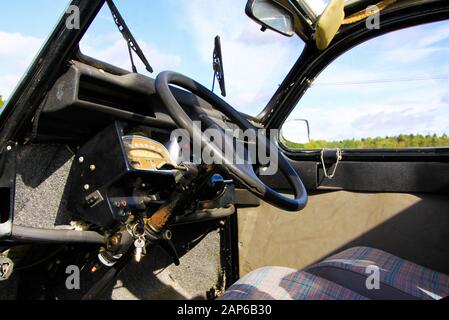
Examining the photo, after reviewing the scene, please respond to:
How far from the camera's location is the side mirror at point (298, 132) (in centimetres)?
237

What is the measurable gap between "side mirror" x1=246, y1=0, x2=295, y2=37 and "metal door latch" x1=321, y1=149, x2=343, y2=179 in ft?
2.49

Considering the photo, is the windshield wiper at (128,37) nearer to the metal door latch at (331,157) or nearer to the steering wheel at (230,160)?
the steering wheel at (230,160)

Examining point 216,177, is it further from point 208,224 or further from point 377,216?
point 377,216

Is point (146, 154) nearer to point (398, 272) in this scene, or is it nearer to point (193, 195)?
point (193, 195)

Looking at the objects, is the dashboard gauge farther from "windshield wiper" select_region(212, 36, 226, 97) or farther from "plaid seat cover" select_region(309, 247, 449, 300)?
"plaid seat cover" select_region(309, 247, 449, 300)

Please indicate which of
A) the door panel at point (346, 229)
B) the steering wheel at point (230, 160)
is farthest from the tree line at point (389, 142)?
the steering wheel at point (230, 160)

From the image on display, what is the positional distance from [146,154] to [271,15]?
0.73 meters

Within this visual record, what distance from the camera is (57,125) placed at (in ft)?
4.61

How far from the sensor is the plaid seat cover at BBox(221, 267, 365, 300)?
125 cm

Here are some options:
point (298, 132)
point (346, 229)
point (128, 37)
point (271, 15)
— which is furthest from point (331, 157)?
point (128, 37)

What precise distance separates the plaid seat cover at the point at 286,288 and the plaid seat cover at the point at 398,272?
15 cm

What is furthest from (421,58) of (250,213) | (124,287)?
(124,287)
